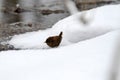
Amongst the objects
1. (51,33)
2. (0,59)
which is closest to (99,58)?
(0,59)

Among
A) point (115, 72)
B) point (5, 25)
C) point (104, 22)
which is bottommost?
point (5, 25)

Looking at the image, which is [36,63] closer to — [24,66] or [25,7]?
[24,66]

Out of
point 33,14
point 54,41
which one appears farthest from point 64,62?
point 33,14

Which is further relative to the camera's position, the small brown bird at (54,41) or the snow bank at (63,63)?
the small brown bird at (54,41)

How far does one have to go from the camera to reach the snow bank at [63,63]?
10.4 ft

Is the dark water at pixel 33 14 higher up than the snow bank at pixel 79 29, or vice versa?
the snow bank at pixel 79 29

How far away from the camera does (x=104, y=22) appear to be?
6.03m

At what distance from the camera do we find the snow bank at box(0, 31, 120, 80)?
10.4ft

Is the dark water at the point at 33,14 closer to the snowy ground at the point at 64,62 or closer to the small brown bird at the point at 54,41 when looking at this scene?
the small brown bird at the point at 54,41

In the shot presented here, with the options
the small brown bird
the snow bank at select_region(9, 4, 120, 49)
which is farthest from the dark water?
the small brown bird

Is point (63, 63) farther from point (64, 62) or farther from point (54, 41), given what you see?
point (54, 41)

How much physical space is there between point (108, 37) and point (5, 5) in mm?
8477

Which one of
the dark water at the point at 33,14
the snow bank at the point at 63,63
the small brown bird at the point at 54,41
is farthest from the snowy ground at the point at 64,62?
the dark water at the point at 33,14

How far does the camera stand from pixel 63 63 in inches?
135
